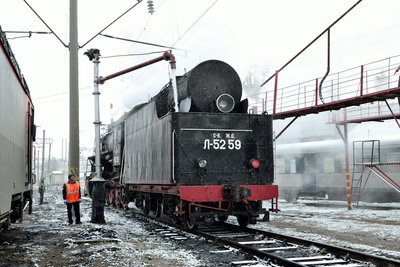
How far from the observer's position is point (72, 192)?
11102 millimetres

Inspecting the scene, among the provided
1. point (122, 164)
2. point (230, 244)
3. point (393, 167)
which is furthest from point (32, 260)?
point (393, 167)

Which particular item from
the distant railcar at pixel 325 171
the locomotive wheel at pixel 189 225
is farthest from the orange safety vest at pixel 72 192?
the distant railcar at pixel 325 171

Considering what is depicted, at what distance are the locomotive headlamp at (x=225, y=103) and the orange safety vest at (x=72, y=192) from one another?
465 cm

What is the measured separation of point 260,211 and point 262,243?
1.57m

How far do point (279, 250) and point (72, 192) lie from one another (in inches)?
249

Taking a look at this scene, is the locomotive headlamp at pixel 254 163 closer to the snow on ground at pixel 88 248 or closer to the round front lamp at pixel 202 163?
the round front lamp at pixel 202 163

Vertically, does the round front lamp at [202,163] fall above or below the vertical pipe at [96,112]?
below

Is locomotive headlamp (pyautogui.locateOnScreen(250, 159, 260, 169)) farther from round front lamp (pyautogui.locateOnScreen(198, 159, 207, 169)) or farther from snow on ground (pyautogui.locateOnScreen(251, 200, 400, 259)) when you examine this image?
snow on ground (pyautogui.locateOnScreen(251, 200, 400, 259))

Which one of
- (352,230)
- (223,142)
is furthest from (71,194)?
(352,230)

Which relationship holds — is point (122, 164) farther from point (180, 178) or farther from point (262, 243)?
point (262, 243)

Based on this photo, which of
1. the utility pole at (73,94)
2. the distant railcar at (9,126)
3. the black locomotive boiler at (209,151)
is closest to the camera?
the distant railcar at (9,126)

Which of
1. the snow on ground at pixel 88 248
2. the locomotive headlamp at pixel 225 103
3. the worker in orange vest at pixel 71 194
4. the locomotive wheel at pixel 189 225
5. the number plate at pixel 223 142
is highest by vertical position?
the locomotive headlamp at pixel 225 103

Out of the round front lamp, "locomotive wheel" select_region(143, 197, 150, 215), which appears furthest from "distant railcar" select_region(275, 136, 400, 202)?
the round front lamp

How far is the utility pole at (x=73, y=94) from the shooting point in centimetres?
1180
